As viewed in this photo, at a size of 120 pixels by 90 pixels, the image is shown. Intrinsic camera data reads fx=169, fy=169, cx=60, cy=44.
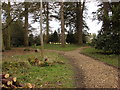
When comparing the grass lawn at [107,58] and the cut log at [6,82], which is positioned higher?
the cut log at [6,82]

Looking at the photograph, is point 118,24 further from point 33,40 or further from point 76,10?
point 33,40

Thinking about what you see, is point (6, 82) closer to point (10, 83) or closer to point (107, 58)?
point (10, 83)

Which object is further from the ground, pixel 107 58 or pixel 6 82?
pixel 6 82

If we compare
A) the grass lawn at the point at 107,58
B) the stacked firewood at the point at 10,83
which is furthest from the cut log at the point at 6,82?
the grass lawn at the point at 107,58

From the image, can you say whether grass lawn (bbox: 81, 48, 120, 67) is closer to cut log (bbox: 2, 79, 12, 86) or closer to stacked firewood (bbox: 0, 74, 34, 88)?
stacked firewood (bbox: 0, 74, 34, 88)

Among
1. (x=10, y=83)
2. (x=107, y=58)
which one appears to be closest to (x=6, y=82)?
(x=10, y=83)

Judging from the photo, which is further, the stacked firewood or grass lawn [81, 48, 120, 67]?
grass lawn [81, 48, 120, 67]

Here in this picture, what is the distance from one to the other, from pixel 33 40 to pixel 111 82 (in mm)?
26628

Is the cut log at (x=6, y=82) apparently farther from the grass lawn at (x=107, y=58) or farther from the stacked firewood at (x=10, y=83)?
the grass lawn at (x=107, y=58)

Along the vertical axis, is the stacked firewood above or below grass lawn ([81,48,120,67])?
above

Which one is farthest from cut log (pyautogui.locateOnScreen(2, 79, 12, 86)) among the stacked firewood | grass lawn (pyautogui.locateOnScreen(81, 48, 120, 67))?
grass lawn (pyautogui.locateOnScreen(81, 48, 120, 67))

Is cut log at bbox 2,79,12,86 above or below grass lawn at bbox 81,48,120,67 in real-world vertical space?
above

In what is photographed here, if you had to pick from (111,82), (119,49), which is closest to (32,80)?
(111,82)

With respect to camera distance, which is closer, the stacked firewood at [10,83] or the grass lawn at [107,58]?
the stacked firewood at [10,83]
